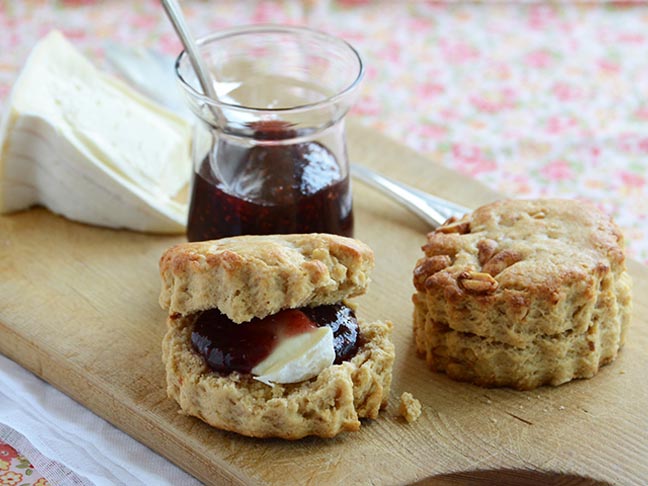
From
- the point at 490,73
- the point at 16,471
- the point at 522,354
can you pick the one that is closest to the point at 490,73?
the point at 490,73

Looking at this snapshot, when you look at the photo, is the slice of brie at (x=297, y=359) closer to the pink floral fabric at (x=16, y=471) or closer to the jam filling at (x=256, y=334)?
the jam filling at (x=256, y=334)

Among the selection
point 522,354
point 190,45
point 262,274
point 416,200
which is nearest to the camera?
point 262,274

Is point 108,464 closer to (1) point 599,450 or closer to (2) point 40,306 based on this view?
(2) point 40,306

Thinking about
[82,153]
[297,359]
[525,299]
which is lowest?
[82,153]

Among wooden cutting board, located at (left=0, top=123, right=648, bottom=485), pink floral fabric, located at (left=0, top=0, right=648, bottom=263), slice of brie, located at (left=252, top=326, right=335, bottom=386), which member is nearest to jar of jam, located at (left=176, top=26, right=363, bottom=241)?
wooden cutting board, located at (left=0, top=123, right=648, bottom=485)

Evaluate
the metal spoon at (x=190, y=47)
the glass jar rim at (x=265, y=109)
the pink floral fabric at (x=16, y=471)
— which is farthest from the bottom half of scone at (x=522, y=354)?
the pink floral fabric at (x=16, y=471)

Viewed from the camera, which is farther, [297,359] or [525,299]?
[525,299]

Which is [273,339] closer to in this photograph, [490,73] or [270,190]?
[270,190]
